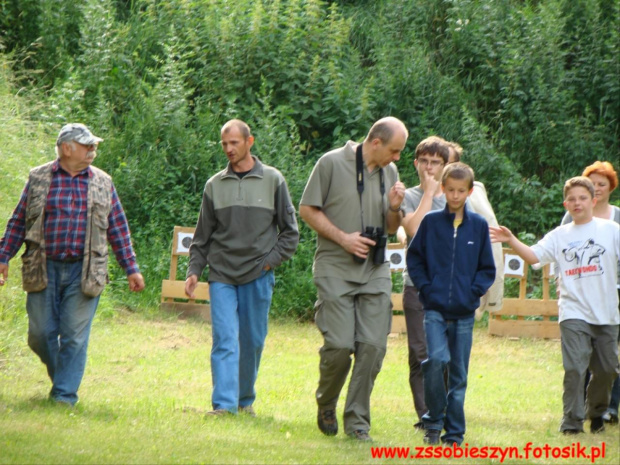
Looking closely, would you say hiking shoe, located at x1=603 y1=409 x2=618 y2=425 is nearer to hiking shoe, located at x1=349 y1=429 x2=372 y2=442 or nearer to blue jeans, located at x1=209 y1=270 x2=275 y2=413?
hiking shoe, located at x1=349 y1=429 x2=372 y2=442

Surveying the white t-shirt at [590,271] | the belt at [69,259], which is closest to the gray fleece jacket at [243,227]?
the belt at [69,259]

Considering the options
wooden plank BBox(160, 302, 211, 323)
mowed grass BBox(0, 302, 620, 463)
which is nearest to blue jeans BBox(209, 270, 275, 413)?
mowed grass BBox(0, 302, 620, 463)

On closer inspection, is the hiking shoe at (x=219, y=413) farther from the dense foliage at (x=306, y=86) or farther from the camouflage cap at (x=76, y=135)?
the dense foliage at (x=306, y=86)

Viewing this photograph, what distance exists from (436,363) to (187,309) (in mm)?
7385

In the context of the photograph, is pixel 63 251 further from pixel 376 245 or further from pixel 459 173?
pixel 459 173

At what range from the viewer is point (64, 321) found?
24.8 ft

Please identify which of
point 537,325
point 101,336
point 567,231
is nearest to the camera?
point 567,231

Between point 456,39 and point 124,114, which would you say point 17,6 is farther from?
point 456,39

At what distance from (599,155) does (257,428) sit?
11420 mm

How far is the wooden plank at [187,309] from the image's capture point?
536 inches

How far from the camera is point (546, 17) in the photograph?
17.9 m

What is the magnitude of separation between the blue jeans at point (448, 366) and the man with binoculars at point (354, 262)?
45 cm

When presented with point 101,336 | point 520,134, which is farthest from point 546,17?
point 101,336

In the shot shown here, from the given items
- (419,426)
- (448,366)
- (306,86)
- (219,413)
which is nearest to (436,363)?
(448,366)
